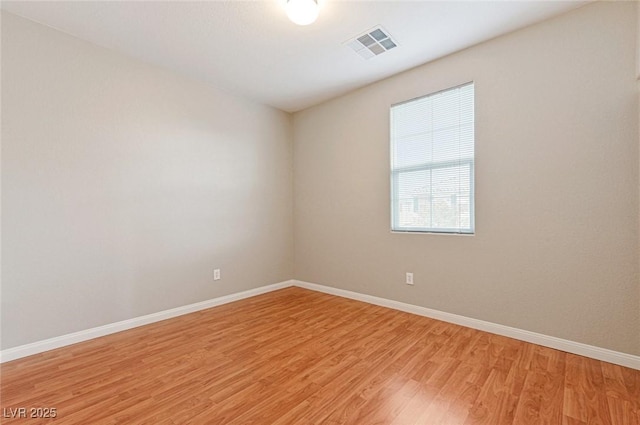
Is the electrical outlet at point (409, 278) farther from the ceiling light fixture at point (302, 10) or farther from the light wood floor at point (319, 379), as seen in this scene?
the ceiling light fixture at point (302, 10)

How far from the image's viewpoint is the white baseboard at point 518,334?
6.62 ft

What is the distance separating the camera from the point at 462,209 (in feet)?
9.13

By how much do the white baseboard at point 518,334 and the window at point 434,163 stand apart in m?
0.87

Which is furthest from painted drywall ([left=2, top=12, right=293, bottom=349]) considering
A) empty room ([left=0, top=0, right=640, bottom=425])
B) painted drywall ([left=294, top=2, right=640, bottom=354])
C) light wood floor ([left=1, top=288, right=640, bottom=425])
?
painted drywall ([left=294, top=2, right=640, bottom=354])

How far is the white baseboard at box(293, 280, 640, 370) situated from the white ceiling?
8.71ft

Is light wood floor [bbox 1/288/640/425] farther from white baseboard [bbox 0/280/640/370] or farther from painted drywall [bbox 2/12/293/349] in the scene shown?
painted drywall [bbox 2/12/293/349]

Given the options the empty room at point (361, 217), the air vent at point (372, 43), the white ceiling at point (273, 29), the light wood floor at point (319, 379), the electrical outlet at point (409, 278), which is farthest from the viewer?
the electrical outlet at point (409, 278)

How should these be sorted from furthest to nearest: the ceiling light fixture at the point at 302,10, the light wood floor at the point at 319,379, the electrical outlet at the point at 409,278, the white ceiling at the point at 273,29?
the electrical outlet at the point at 409,278 → the white ceiling at the point at 273,29 → the ceiling light fixture at the point at 302,10 → the light wood floor at the point at 319,379

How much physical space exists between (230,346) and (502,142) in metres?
3.02

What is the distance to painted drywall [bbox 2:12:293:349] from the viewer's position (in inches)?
87.3

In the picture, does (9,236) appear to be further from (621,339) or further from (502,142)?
(621,339)

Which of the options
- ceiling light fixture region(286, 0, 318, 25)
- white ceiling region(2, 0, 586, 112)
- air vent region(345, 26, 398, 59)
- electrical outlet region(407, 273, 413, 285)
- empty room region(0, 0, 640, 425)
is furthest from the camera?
electrical outlet region(407, 273, 413, 285)

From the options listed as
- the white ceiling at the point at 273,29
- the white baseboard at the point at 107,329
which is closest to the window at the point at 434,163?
the white ceiling at the point at 273,29

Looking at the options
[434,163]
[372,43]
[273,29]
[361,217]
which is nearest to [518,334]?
[434,163]
